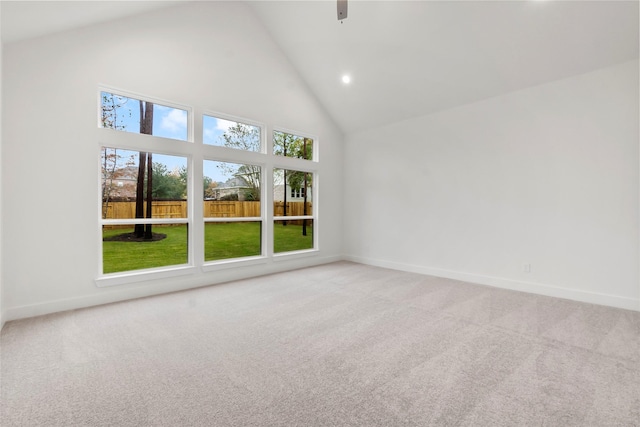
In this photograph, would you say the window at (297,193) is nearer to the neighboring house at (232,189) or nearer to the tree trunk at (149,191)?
the neighboring house at (232,189)

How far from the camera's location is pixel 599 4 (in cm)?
312

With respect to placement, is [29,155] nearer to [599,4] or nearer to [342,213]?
[342,213]

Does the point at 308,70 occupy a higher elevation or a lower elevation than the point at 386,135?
higher

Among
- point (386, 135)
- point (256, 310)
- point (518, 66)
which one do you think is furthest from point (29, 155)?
point (518, 66)

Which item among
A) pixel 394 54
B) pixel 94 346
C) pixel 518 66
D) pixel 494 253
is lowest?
pixel 94 346

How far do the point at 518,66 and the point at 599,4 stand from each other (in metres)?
0.95

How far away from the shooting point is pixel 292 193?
6016 mm

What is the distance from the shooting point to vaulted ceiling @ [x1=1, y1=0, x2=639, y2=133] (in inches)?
127

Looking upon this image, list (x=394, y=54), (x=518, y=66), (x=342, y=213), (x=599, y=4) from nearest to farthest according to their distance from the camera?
(x=599, y=4) → (x=518, y=66) → (x=394, y=54) → (x=342, y=213)

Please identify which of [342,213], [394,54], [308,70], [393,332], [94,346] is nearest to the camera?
[94,346]

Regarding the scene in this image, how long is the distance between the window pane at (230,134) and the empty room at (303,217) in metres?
0.04

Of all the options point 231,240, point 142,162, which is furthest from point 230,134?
point 231,240

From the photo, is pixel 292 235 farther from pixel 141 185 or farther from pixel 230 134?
pixel 141 185

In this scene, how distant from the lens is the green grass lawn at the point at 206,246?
3.91 metres
